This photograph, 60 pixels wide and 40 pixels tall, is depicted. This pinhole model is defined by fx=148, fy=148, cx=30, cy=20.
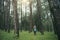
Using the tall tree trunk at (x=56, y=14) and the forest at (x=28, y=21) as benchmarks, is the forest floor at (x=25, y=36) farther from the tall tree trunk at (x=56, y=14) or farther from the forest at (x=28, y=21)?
the tall tree trunk at (x=56, y=14)

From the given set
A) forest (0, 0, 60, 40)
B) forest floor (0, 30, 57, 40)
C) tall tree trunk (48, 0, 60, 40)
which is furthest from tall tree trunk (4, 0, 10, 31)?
tall tree trunk (48, 0, 60, 40)

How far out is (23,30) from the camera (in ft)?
13.9

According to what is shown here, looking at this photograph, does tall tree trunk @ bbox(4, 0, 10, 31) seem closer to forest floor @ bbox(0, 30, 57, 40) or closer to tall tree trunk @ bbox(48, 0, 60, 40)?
forest floor @ bbox(0, 30, 57, 40)

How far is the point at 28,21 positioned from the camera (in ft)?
14.2

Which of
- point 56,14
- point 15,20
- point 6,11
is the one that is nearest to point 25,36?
point 15,20

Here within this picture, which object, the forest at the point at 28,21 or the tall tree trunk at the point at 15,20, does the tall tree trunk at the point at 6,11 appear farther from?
the tall tree trunk at the point at 15,20

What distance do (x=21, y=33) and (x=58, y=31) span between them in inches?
45.3

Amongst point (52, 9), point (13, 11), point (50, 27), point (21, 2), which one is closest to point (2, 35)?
point (13, 11)

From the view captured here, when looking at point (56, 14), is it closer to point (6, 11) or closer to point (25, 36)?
point (25, 36)

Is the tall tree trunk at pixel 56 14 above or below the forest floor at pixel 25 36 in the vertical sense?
above

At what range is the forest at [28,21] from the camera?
4309mm

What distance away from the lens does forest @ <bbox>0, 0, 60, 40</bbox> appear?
14.1ft

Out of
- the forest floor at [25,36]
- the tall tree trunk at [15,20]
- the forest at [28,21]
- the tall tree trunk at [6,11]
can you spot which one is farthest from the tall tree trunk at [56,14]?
the tall tree trunk at [6,11]

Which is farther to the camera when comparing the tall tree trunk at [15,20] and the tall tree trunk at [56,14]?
the tall tree trunk at [56,14]
